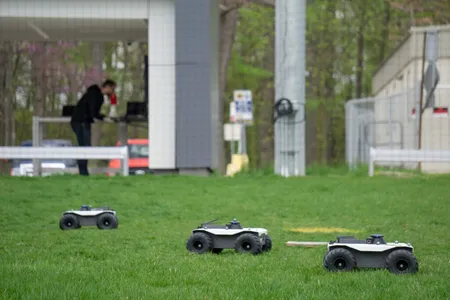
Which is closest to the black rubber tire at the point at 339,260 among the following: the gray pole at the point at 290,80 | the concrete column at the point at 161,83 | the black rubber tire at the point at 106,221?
the black rubber tire at the point at 106,221

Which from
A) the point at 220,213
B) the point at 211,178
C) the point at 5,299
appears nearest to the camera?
the point at 5,299

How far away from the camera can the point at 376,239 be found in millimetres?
8672

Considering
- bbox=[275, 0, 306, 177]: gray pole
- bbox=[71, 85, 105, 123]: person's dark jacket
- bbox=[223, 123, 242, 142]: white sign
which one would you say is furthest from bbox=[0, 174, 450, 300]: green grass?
bbox=[223, 123, 242, 142]: white sign

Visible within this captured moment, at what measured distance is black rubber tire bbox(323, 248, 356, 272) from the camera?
8.54 m

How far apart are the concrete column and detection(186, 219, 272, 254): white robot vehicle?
48.2 ft

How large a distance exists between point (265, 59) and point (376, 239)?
46143 millimetres

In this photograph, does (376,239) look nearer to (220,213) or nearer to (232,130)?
(220,213)

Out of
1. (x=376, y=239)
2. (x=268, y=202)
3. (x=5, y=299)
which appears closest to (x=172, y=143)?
(x=268, y=202)

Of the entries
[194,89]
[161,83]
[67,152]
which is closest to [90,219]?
[67,152]

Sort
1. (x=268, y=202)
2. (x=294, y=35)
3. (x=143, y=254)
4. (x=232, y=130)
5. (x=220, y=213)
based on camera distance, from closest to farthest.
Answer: (x=143, y=254) < (x=220, y=213) < (x=268, y=202) < (x=294, y=35) < (x=232, y=130)

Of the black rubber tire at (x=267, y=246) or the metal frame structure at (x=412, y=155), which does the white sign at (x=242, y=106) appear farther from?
the black rubber tire at (x=267, y=246)

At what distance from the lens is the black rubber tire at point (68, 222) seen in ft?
42.8

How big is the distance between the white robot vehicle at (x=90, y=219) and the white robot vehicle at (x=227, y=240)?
3.18m

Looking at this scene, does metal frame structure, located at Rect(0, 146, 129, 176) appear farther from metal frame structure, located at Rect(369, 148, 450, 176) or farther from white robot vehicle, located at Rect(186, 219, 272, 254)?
white robot vehicle, located at Rect(186, 219, 272, 254)
